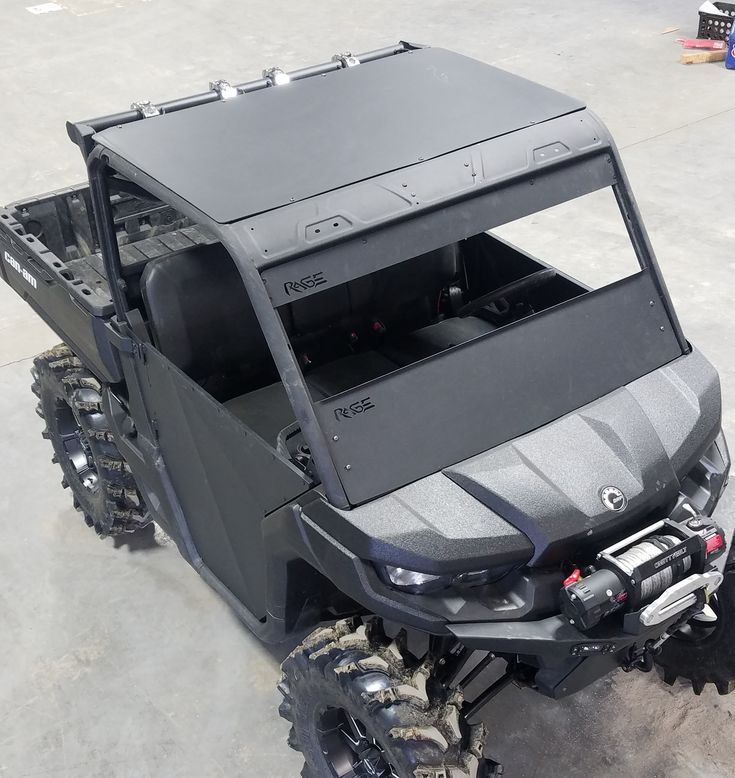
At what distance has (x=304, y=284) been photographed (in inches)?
105

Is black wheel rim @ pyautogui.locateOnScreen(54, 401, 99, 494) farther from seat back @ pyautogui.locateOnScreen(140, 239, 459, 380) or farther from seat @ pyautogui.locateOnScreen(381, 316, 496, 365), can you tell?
seat @ pyautogui.locateOnScreen(381, 316, 496, 365)

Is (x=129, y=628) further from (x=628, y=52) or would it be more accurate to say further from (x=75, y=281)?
(x=628, y=52)

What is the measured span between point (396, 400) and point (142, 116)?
1347 millimetres

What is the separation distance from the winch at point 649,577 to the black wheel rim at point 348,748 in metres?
0.78

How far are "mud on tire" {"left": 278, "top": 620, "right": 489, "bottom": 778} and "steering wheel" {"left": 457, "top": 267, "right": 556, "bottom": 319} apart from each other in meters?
1.31

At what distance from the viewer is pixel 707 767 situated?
3.31 metres

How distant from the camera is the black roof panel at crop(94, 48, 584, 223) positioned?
9.29 feet

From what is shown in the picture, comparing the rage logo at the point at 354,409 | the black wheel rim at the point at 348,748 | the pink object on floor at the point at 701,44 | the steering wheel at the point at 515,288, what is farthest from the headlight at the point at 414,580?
the pink object on floor at the point at 701,44

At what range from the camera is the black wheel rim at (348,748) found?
115 inches

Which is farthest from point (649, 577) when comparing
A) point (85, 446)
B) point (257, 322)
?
point (85, 446)

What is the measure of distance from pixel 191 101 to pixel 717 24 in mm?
6813

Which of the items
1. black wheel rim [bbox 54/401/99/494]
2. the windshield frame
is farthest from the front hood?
black wheel rim [bbox 54/401/99/494]

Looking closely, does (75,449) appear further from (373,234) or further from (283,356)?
(373,234)

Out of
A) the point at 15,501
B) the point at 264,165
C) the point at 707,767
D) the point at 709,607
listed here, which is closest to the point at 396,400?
the point at 264,165
